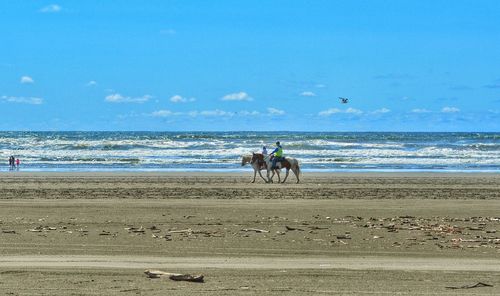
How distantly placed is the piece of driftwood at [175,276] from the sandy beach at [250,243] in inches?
6.9

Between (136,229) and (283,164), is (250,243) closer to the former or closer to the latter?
(136,229)

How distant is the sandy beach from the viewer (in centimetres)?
834

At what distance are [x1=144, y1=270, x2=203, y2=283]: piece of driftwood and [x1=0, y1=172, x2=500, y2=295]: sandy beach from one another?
176 mm

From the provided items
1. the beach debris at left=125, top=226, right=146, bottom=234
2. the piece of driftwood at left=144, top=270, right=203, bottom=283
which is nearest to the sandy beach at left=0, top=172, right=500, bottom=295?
the beach debris at left=125, top=226, right=146, bottom=234

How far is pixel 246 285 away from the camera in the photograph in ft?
27.1

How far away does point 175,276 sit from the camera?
28.1 feet

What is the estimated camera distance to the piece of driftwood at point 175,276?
842cm

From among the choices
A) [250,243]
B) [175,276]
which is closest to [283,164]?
[250,243]

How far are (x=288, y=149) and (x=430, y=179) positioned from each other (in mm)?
35028

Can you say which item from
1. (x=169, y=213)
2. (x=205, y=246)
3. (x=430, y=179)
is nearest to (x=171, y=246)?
(x=205, y=246)

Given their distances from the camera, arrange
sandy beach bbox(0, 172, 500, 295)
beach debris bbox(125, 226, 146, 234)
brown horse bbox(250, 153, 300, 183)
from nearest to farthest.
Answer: sandy beach bbox(0, 172, 500, 295), beach debris bbox(125, 226, 146, 234), brown horse bbox(250, 153, 300, 183)

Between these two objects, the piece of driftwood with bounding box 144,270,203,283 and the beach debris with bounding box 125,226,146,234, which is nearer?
the piece of driftwood with bounding box 144,270,203,283

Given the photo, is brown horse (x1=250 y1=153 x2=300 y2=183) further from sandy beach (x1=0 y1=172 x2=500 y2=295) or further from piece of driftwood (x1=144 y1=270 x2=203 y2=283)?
piece of driftwood (x1=144 y1=270 x2=203 y2=283)

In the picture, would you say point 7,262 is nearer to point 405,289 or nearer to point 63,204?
point 405,289
